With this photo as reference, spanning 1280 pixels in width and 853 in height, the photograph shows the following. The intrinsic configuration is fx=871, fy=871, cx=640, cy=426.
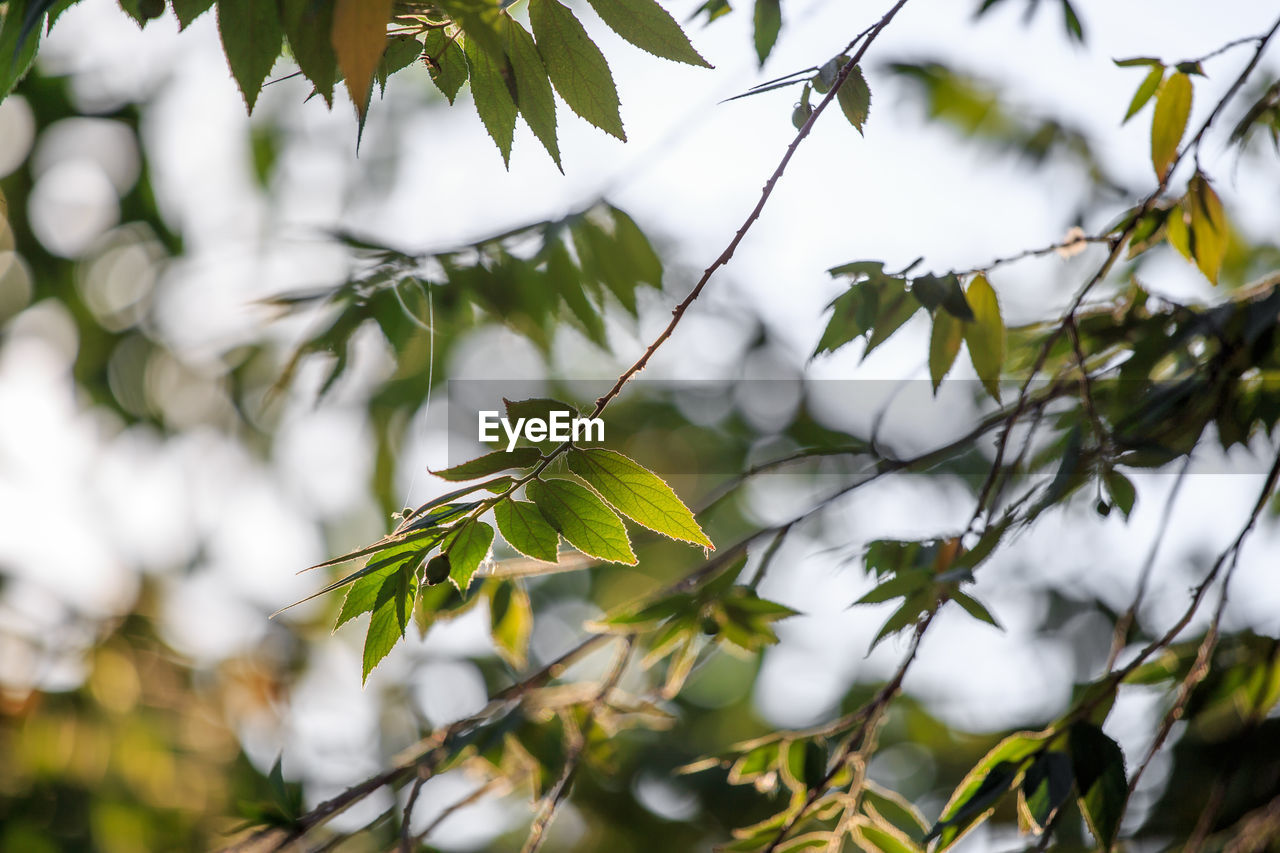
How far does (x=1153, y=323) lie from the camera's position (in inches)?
33.9

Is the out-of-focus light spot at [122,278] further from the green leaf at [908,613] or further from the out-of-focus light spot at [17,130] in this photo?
the green leaf at [908,613]

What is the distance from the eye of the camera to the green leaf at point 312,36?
412 millimetres

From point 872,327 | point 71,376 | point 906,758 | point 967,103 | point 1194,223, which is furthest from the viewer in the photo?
point 906,758

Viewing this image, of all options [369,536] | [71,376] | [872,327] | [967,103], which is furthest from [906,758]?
[71,376]

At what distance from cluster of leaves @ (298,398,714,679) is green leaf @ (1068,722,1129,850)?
41cm

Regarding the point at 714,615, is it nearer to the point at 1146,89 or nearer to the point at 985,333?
the point at 985,333

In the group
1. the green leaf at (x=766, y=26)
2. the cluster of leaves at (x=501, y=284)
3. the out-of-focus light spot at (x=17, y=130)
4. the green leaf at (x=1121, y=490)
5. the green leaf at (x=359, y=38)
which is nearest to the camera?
the green leaf at (x=359, y=38)

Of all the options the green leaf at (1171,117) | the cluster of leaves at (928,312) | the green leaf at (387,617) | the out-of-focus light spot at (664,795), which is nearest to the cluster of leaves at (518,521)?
the green leaf at (387,617)

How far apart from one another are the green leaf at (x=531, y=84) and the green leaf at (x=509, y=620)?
61 centimetres

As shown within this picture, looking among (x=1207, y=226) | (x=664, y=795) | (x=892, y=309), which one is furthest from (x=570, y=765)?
(x=664, y=795)

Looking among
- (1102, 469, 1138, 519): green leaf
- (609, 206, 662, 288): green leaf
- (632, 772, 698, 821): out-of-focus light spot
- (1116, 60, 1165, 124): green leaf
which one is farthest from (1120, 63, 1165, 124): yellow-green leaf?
(632, 772, 698, 821): out-of-focus light spot

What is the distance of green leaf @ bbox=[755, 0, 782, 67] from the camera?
624 millimetres

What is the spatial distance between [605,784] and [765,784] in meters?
2.04

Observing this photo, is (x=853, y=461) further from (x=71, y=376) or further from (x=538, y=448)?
(x=71, y=376)
